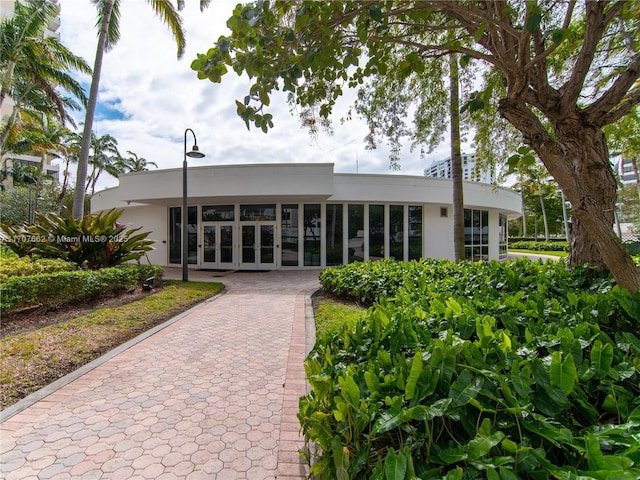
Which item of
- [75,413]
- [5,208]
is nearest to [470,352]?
[75,413]

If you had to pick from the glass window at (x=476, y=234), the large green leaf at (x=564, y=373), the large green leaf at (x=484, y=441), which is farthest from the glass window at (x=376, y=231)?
the large green leaf at (x=484, y=441)

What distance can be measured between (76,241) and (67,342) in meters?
5.04

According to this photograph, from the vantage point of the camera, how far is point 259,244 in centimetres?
1455

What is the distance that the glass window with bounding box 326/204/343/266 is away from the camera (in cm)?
1444

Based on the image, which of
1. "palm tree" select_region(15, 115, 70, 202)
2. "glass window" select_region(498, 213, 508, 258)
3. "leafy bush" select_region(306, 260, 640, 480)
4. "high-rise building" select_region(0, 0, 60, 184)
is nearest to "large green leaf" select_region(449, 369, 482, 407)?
"leafy bush" select_region(306, 260, 640, 480)

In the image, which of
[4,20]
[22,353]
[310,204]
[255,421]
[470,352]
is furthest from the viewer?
[310,204]

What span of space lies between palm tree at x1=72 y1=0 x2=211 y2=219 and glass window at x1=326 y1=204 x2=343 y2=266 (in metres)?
8.77

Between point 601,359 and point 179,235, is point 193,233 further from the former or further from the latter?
point 601,359

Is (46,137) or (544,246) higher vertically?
(46,137)

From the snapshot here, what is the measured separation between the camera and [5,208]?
83.2 feet

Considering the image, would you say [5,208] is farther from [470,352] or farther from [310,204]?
[470,352]

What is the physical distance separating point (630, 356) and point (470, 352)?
3.64 ft

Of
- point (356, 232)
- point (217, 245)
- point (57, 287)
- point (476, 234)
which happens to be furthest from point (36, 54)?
point (476, 234)

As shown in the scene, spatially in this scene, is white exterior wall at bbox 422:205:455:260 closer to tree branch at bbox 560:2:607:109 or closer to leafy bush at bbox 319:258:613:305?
leafy bush at bbox 319:258:613:305
